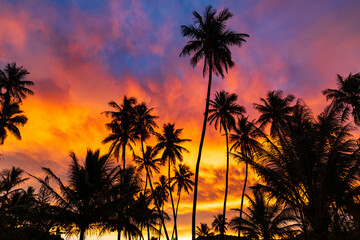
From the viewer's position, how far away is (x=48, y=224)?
51.5 feet

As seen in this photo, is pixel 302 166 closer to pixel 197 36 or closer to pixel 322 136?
pixel 322 136

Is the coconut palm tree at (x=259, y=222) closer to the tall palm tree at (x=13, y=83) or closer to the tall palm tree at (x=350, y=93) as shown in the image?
the tall palm tree at (x=350, y=93)

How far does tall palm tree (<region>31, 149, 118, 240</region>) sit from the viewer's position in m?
16.0

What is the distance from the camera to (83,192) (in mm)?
17000

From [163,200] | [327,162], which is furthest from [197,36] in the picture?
[163,200]

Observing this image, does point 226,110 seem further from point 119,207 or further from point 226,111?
point 119,207

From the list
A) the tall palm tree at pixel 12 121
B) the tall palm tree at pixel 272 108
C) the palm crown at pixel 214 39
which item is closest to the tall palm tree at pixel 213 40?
the palm crown at pixel 214 39

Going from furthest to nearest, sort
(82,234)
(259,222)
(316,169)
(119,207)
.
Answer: (259,222)
(119,207)
(82,234)
(316,169)

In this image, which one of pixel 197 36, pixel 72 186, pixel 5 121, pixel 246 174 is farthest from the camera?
pixel 246 174

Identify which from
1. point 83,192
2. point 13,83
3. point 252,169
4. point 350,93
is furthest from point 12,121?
point 350,93

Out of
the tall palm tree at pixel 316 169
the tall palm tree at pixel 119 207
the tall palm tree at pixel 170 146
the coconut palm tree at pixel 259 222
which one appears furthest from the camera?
the tall palm tree at pixel 170 146

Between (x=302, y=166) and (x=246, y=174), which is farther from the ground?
(x=246, y=174)

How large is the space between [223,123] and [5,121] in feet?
98.5

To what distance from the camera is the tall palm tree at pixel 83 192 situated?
16.0 metres
